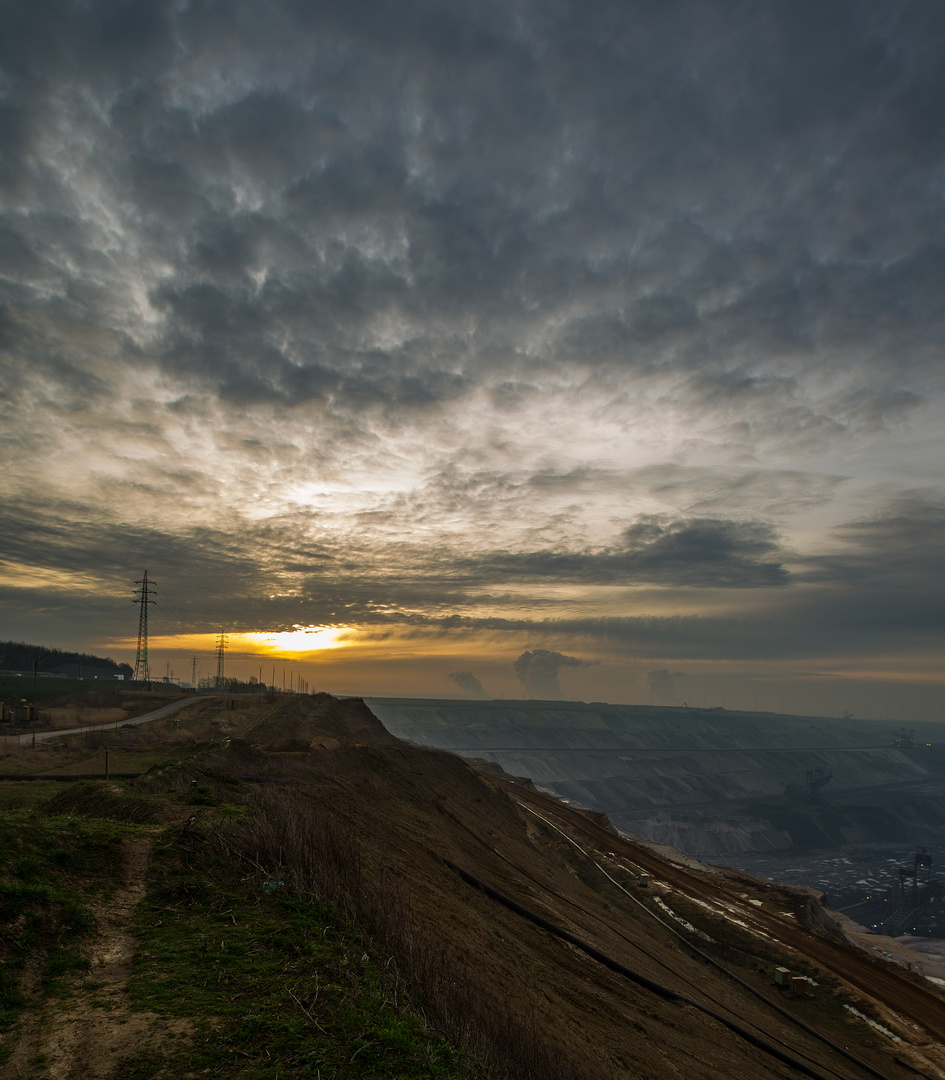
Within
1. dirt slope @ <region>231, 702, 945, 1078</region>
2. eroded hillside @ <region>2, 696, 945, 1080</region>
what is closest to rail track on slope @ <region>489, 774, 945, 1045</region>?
dirt slope @ <region>231, 702, 945, 1078</region>

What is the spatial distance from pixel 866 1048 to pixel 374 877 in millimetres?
22383

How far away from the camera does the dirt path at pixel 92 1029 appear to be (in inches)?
247

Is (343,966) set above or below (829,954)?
above

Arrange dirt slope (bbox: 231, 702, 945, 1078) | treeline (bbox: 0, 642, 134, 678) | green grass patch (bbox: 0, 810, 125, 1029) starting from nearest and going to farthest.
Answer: green grass patch (bbox: 0, 810, 125, 1029), dirt slope (bbox: 231, 702, 945, 1078), treeline (bbox: 0, 642, 134, 678)

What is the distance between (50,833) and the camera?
11.0 metres

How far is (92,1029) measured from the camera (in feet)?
22.6

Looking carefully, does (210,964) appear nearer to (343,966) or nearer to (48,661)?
(343,966)

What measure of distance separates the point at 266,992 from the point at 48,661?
205 m

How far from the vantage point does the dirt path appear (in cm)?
627

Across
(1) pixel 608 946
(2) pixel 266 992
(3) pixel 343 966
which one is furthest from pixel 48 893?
(1) pixel 608 946

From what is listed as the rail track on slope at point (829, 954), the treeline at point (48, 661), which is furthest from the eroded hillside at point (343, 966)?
the treeline at point (48, 661)

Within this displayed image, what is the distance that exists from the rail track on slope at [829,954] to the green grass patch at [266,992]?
29955mm

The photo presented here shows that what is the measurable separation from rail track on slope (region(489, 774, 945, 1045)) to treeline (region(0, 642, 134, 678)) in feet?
486

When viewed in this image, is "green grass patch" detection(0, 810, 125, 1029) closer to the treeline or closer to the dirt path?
the dirt path
